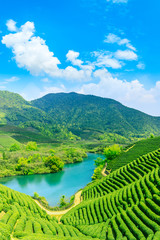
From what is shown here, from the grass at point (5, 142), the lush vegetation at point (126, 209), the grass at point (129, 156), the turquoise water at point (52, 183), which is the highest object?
the grass at point (5, 142)

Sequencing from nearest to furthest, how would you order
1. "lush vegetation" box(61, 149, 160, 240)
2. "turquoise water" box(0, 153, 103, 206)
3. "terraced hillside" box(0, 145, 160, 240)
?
"terraced hillside" box(0, 145, 160, 240)
"lush vegetation" box(61, 149, 160, 240)
"turquoise water" box(0, 153, 103, 206)

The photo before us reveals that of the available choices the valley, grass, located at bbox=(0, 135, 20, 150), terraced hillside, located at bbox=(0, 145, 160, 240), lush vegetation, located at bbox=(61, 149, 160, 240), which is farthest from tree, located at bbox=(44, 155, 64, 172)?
grass, located at bbox=(0, 135, 20, 150)

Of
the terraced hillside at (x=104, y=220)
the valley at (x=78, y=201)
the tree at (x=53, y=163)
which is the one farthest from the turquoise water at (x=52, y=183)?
the terraced hillside at (x=104, y=220)

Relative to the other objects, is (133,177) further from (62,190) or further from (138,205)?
(62,190)

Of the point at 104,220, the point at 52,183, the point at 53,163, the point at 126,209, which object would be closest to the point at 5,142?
the point at 53,163

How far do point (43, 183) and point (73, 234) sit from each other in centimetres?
4320

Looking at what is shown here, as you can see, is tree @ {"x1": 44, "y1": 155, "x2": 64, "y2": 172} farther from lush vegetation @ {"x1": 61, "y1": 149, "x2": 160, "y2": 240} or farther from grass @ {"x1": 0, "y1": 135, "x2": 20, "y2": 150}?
grass @ {"x1": 0, "y1": 135, "x2": 20, "y2": 150}

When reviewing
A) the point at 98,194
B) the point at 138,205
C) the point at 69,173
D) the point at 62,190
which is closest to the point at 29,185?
the point at 62,190

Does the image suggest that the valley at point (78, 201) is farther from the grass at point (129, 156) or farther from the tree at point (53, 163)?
the grass at point (129, 156)

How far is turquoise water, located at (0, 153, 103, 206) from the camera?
50763mm

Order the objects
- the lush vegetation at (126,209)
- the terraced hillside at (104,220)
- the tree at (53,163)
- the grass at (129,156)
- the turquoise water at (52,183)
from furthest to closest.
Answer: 1. the tree at (53,163)
2. the grass at (129,156)
3. the turquoise water at (52,183)
4. the lush vegetation at (126,209)
5. the terraced hillside at (104,220)

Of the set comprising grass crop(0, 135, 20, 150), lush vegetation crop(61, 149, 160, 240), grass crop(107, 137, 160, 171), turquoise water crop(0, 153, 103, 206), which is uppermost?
grass crop(0, 135, 20, 150)

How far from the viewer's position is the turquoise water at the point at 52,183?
50.8 m

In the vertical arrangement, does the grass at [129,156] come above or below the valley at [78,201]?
above
